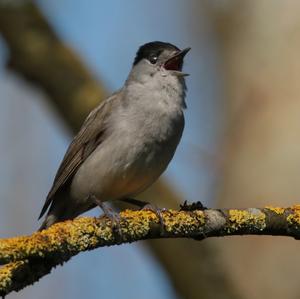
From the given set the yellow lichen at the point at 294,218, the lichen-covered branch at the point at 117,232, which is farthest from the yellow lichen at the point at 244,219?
the yellow lichen at the point at 294,218

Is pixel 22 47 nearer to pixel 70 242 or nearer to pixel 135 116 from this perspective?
pixel 135 116

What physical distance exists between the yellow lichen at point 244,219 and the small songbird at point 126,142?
1488 millimetres

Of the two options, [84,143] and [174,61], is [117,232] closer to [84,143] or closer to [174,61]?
[84,143]

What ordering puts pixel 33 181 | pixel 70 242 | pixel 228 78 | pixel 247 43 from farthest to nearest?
pixel 33 181
pixel 228 78
pixel 247 43
pixel 70 242

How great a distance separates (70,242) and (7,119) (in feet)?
28.1

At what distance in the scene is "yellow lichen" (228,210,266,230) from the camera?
4.10 meters

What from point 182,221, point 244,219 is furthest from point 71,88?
point 244,219

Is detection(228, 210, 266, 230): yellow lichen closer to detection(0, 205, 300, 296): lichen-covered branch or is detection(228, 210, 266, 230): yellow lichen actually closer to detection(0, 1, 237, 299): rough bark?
detection(0, 205, 300, 296): lichen-covered branch

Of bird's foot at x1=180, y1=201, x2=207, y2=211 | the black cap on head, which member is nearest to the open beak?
the black cap on head

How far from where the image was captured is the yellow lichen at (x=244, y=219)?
13.4ft

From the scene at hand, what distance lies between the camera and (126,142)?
18.4 feet

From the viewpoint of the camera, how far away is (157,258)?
596cm

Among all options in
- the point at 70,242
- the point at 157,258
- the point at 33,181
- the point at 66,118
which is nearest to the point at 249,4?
the point at 66,118

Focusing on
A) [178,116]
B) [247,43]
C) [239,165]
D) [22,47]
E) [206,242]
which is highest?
[22,47]
